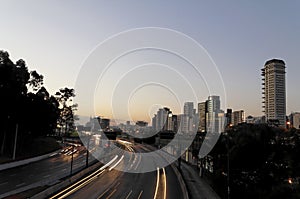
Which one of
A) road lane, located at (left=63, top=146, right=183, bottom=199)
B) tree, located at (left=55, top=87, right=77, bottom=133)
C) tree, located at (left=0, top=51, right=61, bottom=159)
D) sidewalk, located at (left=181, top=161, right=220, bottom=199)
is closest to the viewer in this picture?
road lane, located at (left=63, top=146, right=183, bottom=199)

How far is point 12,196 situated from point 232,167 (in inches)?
1177

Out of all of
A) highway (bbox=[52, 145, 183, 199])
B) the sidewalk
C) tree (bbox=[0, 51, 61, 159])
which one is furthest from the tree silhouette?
the sidewalk

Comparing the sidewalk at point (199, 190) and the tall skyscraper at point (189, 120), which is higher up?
the tall skyscraper at point (189, 120)

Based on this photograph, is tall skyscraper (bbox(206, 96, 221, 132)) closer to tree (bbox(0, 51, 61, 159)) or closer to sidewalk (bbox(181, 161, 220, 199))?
sidewalk (bbox(181, 161, 220, 199))

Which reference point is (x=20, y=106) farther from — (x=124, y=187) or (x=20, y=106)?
(x=124, y=187)

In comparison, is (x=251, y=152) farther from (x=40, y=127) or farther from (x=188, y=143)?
(x=40, y=127)

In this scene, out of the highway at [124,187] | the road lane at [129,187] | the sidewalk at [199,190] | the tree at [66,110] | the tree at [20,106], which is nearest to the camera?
the highway at [124,187]

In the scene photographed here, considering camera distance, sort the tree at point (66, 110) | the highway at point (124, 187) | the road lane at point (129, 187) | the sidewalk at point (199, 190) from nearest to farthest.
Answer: the highway at point (124, 187) → the road lane at point (129, 187) → the sidewalk at point (199, 190) → the tree at point (66, 110)

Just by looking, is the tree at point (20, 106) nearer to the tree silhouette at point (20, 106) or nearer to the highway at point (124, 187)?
the tree silhouette at point (20, 106)

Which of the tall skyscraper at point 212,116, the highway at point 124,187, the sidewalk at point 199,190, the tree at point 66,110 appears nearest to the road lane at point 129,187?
the highway at point 124,187

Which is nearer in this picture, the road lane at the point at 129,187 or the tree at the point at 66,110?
the road lane at the point at 129,187

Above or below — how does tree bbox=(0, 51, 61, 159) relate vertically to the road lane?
above

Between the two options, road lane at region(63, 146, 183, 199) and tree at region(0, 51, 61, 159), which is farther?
tree at region(0, 51, 61, 159)

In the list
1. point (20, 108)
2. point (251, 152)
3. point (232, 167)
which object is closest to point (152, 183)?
point (232, 167)
